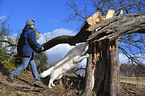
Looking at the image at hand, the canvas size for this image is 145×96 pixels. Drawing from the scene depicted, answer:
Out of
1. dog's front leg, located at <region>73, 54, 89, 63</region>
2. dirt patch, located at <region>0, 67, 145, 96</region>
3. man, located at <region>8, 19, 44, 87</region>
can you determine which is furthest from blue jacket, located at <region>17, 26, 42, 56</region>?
dog's front leg, located at <region>73, 54, 89, 63</region>

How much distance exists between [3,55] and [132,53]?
7.16 meters

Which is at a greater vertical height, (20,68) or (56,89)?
(20,68)

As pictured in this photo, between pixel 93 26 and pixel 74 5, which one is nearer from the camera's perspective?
pixel 93 26

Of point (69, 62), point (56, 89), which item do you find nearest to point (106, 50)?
point (69, 62)

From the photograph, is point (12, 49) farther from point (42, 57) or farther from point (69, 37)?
point (69, 37)

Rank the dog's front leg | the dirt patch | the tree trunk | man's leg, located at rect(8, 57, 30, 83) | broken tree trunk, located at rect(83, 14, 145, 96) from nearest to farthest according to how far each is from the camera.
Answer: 1. broken tree trunk, located at rect(83, 14, 145, 96)
2. the tree trunk
3. the dirt patch
4. the dog's front leg
5. man's leg, located at rect(8, 57, 30, 83)

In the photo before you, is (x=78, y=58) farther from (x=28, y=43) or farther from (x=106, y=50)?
(x=28, y=43)

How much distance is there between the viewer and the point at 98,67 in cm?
449

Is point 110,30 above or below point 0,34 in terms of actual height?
below

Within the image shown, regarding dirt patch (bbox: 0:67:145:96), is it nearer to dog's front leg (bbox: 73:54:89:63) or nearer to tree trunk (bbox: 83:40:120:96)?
tree trunk (bbox: 83:40:120:96)

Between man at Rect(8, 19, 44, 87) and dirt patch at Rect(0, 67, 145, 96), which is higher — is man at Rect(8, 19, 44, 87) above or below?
above

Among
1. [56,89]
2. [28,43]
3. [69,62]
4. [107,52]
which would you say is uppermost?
[28,43]

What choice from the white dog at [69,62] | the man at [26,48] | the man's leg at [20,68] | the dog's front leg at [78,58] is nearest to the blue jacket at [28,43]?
the man at [26,48]

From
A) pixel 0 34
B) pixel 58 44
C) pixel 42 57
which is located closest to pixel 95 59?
pixel 58 44
